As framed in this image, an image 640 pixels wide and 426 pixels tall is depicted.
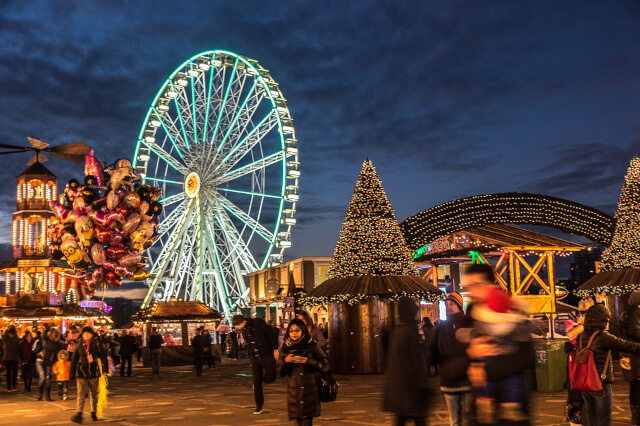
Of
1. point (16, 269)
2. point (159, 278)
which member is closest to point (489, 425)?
point (159, 278)

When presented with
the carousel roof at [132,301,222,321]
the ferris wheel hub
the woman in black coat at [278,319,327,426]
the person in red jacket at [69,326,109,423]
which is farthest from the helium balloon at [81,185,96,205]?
the ferris wheel hub

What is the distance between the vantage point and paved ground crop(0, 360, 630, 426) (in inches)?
A: 412

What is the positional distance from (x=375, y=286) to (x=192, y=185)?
49.7 ft

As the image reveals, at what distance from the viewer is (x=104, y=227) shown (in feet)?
39.2

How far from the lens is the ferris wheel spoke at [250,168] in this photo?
3238 cm

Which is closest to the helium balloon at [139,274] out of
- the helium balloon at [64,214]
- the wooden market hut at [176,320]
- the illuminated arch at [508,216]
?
the helium balloon at [64,214]

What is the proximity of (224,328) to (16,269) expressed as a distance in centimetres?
1377

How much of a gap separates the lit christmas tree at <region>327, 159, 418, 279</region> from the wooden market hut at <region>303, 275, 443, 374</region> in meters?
0.27

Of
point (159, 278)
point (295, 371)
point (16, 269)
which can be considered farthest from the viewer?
point (16, 269)

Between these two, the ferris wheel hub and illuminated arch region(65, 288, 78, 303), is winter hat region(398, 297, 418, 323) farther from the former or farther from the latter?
illuminated arch region(65, 288, 78, 303)

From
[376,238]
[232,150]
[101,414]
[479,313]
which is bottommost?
[101,414]

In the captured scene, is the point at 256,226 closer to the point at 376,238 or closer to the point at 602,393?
the point at 376,238

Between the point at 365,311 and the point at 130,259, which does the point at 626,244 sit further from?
the point at 130,259

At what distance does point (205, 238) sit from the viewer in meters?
33.6
